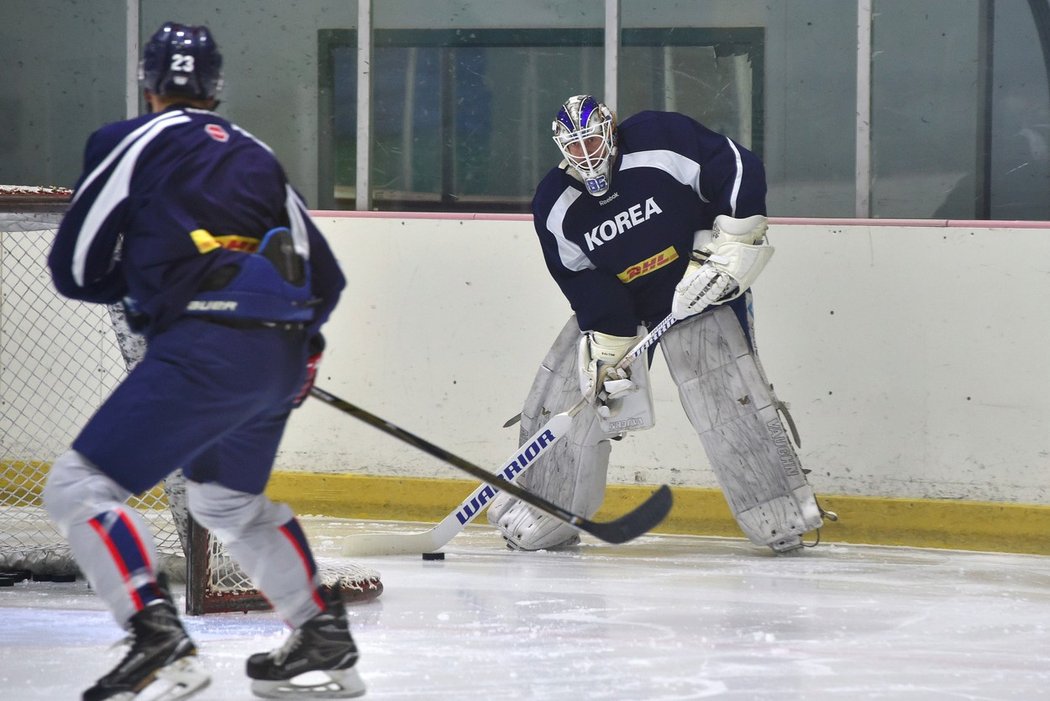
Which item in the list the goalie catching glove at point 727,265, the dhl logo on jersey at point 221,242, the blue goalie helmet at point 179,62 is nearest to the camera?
the dhl logo on jersey at point 221,242

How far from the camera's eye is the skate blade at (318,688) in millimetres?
2213

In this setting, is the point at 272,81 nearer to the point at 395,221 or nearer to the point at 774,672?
the point at 395,221

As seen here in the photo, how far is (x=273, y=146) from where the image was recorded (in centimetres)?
488

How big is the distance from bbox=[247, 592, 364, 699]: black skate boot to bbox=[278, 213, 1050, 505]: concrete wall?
2210 mm

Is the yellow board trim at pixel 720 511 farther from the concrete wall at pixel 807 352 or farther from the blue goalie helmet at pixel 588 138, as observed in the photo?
the blue goalie helmet at pixel 588 138

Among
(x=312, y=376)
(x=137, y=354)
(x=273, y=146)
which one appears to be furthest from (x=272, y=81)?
(x=312, y=376)

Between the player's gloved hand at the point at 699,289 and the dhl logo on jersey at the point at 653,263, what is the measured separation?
11 centimetres

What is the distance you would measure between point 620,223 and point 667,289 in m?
0.23

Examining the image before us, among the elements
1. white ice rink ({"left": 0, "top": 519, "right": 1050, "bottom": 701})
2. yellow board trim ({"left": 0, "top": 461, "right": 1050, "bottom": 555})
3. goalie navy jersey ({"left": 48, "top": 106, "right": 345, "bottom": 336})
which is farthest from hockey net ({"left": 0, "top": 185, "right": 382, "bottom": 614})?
goalie navy jersey ({"left": 48, "top": 106, "right": 345, "bottom": 336})

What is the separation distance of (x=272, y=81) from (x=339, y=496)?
137cm

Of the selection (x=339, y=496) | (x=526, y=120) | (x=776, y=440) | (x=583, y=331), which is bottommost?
(x=339, y=496)

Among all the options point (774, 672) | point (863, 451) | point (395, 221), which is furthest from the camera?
point (395, 221)

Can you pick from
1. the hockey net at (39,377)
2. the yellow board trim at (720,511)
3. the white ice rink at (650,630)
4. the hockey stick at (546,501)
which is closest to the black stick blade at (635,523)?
the hockey stick at (546,501)

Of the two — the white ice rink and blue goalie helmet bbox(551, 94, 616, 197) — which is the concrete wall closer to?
the white ice rink
